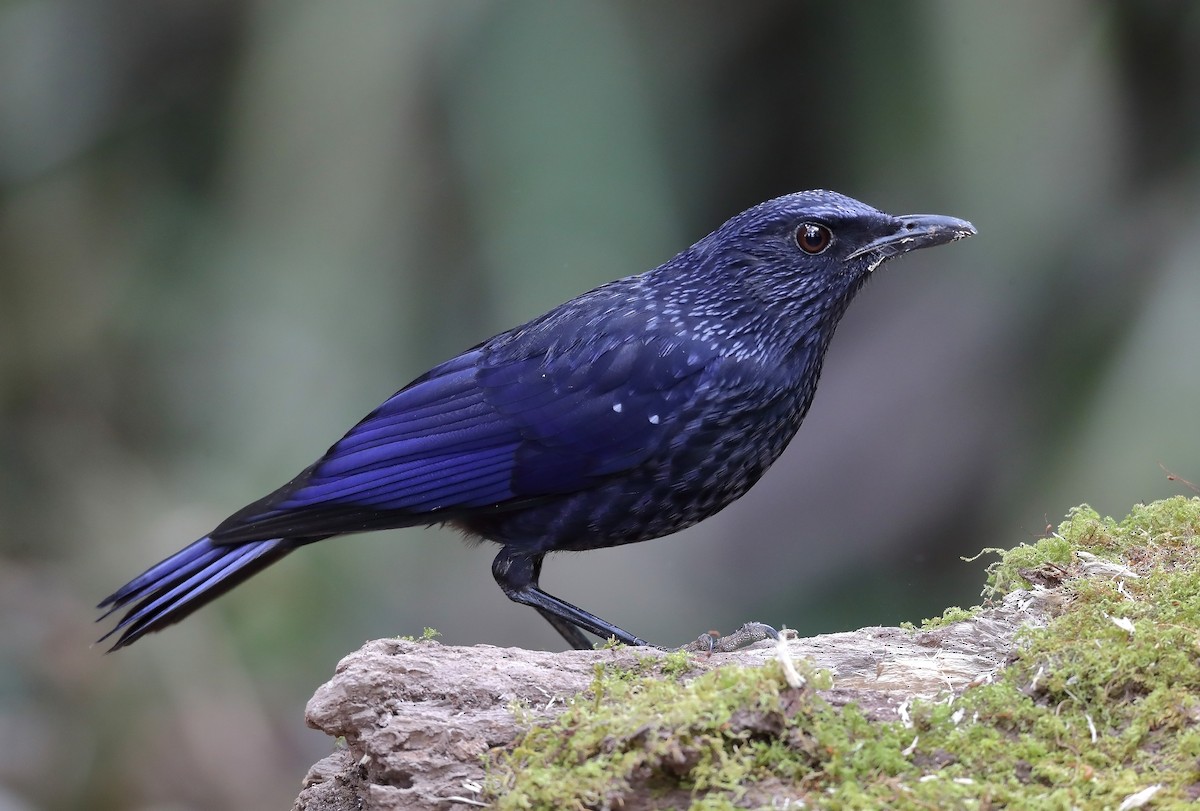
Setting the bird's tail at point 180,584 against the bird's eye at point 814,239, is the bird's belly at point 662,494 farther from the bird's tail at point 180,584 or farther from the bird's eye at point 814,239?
the bird's tail at point 180,584

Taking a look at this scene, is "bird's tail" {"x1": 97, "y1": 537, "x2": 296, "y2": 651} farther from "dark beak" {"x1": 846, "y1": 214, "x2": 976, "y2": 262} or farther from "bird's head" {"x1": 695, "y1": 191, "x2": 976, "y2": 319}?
"dark beak" {"x1": 846, "y1": 214, "x2": 976, "y2": 262}

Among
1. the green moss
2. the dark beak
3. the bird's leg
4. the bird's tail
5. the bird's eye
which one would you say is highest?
the bird's eye

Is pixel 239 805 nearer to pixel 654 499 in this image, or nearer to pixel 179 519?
pixel 179 519

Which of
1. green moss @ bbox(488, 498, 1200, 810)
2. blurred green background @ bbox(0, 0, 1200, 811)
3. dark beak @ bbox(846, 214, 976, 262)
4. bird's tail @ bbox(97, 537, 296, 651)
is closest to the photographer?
green moss @ bbox(488, 498, 1200, 810)

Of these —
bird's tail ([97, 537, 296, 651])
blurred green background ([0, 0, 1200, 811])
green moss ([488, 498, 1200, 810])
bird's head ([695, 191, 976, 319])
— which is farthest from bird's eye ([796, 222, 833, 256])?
blurred green background ([0, 0, 1200, 811])

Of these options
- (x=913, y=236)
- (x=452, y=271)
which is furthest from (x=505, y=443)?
(x=452, y=271)

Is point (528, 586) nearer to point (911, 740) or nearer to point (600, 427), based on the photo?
point (600, 427)

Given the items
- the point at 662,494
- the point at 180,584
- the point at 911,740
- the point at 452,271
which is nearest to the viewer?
the point at 911,740
